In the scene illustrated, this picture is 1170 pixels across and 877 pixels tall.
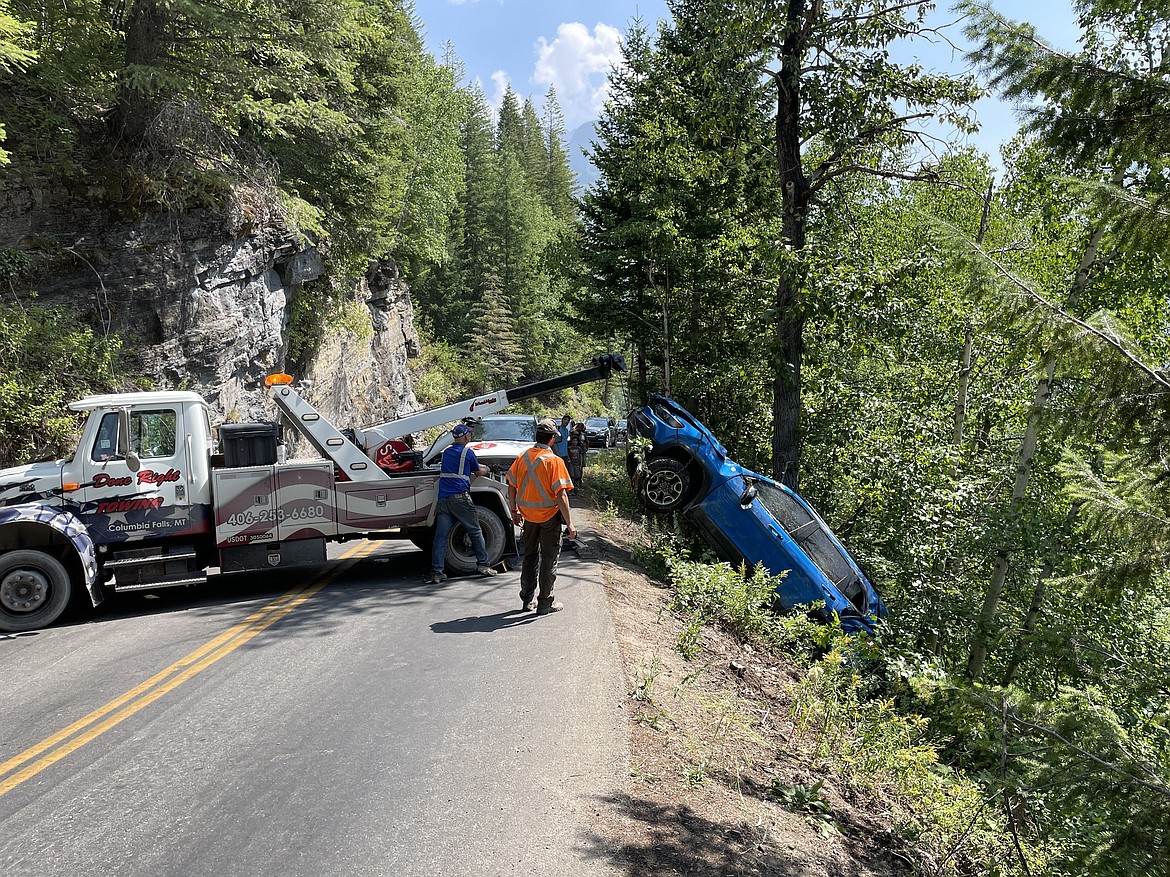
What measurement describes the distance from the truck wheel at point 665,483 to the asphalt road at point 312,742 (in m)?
3.32

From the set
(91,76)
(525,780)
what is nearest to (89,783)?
(525,780)

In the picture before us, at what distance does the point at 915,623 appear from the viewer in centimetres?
1300

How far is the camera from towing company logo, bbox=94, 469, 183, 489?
8.80 m

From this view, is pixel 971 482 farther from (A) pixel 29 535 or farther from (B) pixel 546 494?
(A) pixel 29 535

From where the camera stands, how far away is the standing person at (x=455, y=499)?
9.69 meters

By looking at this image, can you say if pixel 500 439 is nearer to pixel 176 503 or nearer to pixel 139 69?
pixel 176 503

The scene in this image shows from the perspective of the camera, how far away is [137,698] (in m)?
6.04

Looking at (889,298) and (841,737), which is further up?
(889,298)

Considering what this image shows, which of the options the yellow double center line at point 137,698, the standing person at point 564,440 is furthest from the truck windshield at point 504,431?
the yellow double center line at point 137,698

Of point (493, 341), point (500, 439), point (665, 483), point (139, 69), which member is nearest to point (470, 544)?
point (665, 483)

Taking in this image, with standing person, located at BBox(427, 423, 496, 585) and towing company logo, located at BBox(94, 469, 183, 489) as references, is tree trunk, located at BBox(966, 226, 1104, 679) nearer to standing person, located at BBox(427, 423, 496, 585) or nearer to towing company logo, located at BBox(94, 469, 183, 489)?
standing person, located at BBox(427, 423, 496, 585)

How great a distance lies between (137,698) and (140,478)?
12.1 feet

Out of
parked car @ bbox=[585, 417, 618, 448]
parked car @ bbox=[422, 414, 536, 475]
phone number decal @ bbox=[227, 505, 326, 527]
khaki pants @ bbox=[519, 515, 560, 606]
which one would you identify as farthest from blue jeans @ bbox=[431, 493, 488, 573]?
parked car @ bbox=[585, 417, 618, 448]

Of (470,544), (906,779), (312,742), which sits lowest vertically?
(906,779)
